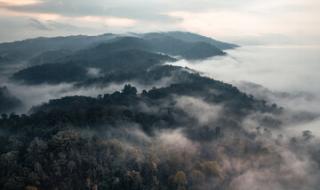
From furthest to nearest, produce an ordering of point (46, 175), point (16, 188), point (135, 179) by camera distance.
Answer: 1. point (135, 179)
2. point (46, 175)
3. point (16, 188)

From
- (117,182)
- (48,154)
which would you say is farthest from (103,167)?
(48,154)

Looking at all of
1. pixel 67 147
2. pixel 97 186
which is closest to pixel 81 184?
pixel 97 186

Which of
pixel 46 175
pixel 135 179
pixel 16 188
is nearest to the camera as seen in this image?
pixel 16 188

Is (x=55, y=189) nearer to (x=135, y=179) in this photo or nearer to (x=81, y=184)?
(x=81, y=184)

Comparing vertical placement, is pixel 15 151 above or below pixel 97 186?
above

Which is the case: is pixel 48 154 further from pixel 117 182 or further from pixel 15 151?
pixel 117 182

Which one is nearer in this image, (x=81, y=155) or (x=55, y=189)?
(x=55, y=189)

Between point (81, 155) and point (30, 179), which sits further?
point (81, 155)

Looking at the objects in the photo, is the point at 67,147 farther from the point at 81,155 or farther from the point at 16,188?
the point at 16,188
